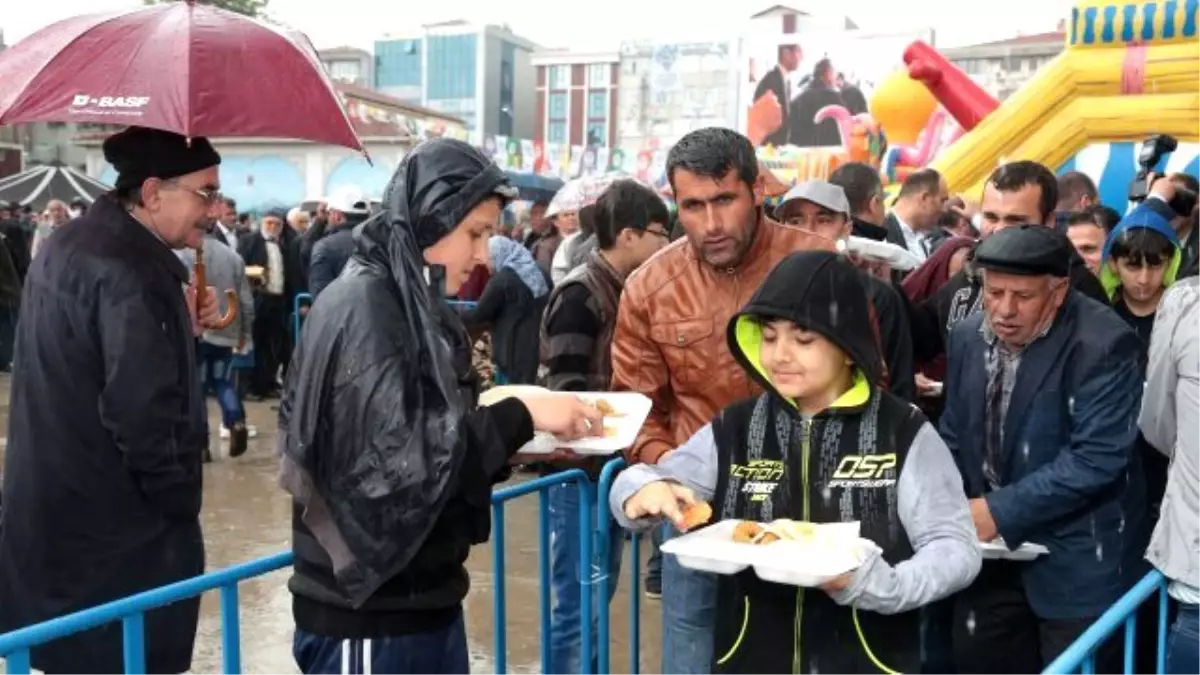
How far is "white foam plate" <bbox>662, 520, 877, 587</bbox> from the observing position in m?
1.97

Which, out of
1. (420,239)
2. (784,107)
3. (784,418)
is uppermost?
(784,107)

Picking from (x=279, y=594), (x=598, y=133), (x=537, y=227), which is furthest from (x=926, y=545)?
(x=598, y=133)

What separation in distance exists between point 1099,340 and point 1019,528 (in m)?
0.55

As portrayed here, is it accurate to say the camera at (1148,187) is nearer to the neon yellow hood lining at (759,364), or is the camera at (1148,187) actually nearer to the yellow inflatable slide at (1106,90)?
the neon yellow hood lining at (759,364)

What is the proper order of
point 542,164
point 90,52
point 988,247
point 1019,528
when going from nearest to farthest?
point 1019,528 → point 988,247 → point 90,52 → point 542,164

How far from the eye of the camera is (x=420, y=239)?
2311 millimetres

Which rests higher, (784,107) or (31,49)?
(784,107)

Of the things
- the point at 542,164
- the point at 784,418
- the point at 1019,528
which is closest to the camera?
the point at 784,418

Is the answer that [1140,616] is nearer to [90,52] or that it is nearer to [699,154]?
[699,154]

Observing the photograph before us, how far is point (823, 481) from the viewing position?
2381 mm

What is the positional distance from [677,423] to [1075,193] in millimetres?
3690

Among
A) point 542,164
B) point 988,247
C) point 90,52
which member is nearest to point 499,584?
point 988,247

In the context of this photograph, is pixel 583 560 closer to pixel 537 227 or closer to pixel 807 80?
pixel 537 227

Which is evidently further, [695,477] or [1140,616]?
[1140,616]
